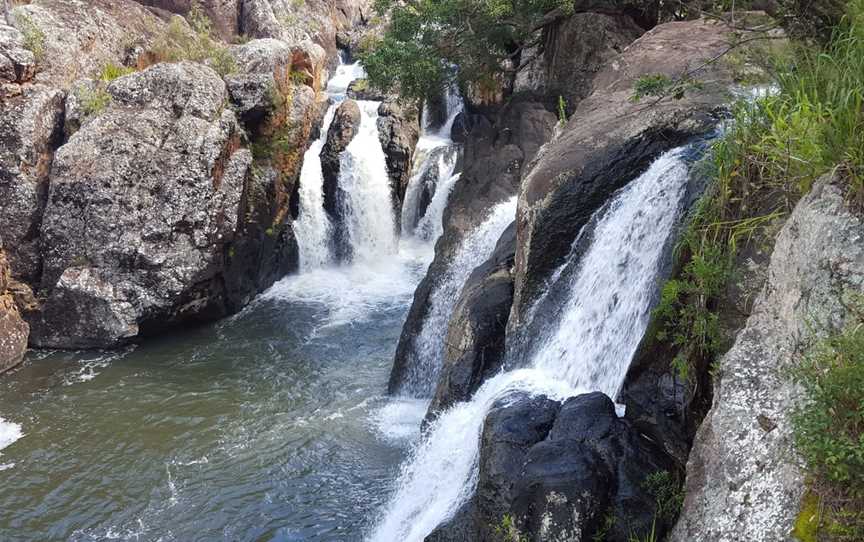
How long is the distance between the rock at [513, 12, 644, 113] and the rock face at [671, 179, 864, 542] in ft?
30.3

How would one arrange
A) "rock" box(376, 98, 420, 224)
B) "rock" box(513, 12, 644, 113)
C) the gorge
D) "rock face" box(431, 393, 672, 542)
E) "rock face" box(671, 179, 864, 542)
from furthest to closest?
"rock" box(376, 98, 420, 224) < "rock" box(513, 12, 644, 113) < "rock face" box(431, 393, 672, 542) < the gorge < "rock face" box(671, 179, 864, 542)

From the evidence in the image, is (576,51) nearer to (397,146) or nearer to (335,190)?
(397,146)

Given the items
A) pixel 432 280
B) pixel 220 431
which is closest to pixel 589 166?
pixel 432 280

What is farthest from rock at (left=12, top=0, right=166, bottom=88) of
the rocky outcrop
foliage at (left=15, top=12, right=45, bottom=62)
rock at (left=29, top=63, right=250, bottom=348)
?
the rocky outcrop

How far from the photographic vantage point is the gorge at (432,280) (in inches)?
165

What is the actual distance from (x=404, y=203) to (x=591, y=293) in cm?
1139

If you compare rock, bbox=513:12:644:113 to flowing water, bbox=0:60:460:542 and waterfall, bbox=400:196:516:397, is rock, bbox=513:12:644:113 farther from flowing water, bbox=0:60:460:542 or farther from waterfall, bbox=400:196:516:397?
flowing water, bbox=0:60:460:542

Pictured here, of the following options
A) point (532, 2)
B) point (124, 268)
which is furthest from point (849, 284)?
point (124, 268)

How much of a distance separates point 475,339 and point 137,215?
7.90m

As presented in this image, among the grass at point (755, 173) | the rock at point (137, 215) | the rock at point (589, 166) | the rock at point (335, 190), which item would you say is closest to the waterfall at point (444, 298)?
the rock at point (589, 166)

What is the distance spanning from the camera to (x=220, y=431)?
9.94 m

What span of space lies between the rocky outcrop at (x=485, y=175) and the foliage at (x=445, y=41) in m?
1.34

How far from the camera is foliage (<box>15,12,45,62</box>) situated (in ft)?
44.5

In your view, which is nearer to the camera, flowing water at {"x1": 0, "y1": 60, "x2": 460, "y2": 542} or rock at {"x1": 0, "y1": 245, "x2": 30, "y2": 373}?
flowing water at {"x1": 0, "y1": 60, "x2": 460, "y2": 542}
